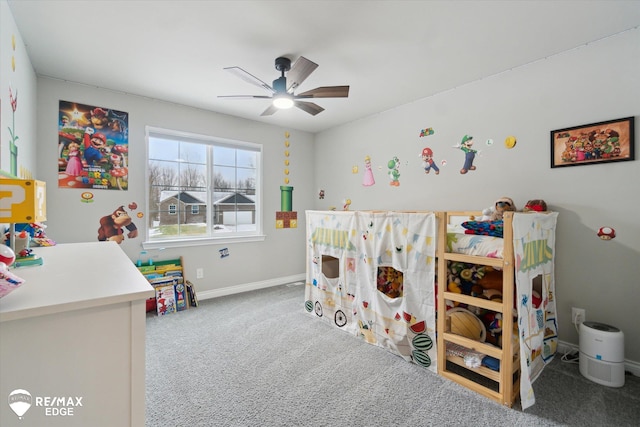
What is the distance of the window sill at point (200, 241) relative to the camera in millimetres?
3238

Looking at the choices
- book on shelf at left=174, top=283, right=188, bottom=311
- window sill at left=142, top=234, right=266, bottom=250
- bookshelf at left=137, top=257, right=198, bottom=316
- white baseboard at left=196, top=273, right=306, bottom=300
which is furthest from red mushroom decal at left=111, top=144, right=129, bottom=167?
white baseboard at left=196, top=273, right=306, bottom=300

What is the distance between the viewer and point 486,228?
1808 millimetres

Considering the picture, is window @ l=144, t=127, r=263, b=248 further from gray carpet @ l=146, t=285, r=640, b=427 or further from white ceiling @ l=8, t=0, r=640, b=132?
gray carpet @ l=146, t=285, r=640, b=427

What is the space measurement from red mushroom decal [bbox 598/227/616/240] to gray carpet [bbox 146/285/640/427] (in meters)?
0.97

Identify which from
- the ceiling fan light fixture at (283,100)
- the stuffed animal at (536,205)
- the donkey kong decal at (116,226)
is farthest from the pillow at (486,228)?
the donkey kong decal at (116,226)

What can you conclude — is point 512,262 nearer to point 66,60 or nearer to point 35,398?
point 35,398

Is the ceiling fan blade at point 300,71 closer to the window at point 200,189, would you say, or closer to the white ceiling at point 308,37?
the white ceiling at point 308,37

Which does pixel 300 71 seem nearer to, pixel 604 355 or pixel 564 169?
pixel 564 169

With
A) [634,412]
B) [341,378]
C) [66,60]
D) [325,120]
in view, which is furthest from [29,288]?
[325,120]

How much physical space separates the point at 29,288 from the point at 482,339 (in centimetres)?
234

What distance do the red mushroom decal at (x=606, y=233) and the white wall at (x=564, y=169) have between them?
3cm

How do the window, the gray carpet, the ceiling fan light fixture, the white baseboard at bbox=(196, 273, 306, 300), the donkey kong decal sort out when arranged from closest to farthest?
the gray carpet, the ceiling fan light fixture, the donkey kong decal, the window, the white baseboard at bbox=(196, 273, 306, 300)

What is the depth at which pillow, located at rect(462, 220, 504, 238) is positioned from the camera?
5.74 ft

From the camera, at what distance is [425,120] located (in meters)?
3.16
